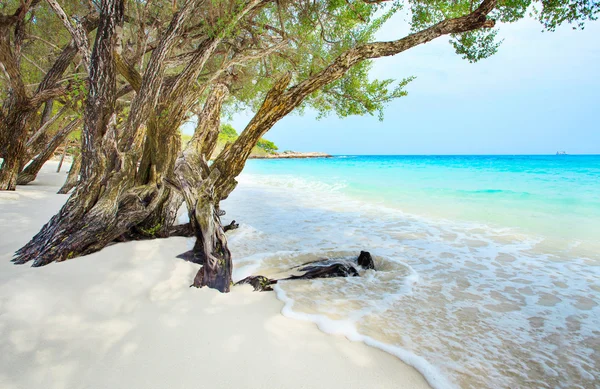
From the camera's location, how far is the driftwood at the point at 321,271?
350 cm

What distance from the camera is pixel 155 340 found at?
2.31 metres

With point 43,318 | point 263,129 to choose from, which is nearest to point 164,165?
point 263,129

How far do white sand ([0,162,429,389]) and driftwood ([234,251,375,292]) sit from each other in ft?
0.61

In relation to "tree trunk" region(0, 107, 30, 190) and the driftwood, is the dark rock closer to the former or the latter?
A: the driftwood

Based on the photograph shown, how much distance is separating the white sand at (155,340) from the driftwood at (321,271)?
0.19 metres

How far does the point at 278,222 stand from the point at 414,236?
10.8 ft

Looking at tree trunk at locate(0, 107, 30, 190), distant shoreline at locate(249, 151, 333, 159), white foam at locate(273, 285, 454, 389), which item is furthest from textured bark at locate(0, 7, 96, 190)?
distant shoreline at locate(249, 151, 333, 159)

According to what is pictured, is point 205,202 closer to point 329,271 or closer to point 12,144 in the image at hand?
point 329,271

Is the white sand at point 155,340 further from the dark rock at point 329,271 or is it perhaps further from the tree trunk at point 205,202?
the dark rock at point 329,271

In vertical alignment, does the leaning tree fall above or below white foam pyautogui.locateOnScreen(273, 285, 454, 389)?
above

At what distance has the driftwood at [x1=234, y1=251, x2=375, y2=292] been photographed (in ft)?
11.5

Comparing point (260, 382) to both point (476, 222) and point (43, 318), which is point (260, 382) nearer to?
point (43, 318)

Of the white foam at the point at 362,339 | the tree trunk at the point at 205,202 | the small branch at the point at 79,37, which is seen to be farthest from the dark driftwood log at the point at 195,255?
the small branch at the point at 79,37

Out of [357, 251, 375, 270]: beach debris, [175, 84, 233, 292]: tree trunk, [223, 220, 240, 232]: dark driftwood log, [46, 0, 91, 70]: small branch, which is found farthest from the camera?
[223, 220, 240, 232]: dark driftwood log
